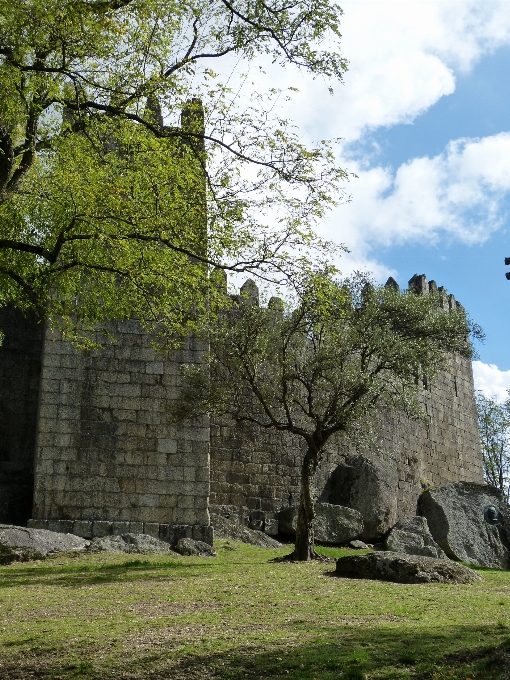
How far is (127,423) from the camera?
47.4 feet

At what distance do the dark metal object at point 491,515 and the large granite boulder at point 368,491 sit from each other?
1.92m

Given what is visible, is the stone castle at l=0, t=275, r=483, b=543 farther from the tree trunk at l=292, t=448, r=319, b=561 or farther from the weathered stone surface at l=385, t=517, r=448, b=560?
the weathered stone surface at l=385, t=517, r=448, b=560

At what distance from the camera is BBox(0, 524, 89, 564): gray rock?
11906 millimetres

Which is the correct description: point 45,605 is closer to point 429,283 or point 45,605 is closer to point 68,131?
point 68,131

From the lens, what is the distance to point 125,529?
45.7 ft

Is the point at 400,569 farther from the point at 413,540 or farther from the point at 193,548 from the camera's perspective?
the point at 413,540

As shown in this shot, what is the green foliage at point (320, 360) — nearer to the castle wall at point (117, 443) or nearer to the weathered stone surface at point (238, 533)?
the castle wall at point (117, 443)

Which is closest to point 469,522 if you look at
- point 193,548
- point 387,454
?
point 387,454

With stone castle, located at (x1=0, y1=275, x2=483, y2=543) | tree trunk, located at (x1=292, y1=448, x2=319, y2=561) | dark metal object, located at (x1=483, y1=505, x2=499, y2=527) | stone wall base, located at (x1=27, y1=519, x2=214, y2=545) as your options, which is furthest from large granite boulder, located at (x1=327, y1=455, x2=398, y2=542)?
stone wall base, located at (x1=27, y1=519, x2=214, y2=545)

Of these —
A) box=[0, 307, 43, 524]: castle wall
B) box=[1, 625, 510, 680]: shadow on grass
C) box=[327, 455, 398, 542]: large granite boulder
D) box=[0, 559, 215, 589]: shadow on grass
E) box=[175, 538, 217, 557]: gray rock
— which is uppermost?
box=[0, 307, 43, 524]: castle wall

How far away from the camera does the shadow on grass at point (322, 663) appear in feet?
18.6

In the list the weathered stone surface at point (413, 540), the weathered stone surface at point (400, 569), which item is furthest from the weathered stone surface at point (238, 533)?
the weathered stone surface at point (400, 569)

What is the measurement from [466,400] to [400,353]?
14.7 metres

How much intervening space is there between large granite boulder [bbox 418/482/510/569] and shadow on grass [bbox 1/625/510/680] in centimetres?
1086
